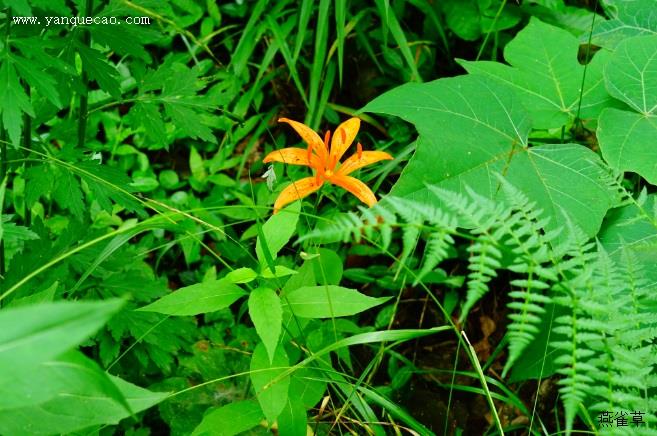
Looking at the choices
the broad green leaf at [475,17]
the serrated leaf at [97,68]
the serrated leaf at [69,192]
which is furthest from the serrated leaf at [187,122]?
the broad green leaf at [475,17]

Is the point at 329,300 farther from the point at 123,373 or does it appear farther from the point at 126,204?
the point at 123,373

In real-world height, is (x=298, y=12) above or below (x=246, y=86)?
above

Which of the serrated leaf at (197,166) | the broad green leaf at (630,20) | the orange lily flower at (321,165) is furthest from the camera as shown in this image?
the serrated leaf at (197,166)

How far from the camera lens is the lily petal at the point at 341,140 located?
1664 mm

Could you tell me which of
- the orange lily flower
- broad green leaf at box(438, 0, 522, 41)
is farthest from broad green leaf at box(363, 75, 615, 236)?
broad green leaf at box(438, 0, 522, 41)

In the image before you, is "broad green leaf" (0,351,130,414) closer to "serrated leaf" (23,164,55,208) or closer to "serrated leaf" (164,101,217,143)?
"serrated leaf" (23,164,55,208)

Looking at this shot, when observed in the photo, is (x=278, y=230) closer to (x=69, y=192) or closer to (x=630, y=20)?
(x=69, y=192)

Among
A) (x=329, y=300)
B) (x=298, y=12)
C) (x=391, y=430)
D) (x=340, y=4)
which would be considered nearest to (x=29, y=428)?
(x=329, y=300)

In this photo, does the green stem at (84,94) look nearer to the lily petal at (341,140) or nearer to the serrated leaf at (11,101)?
the serrated leaf at (11,101)

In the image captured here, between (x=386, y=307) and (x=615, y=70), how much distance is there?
1144 mm

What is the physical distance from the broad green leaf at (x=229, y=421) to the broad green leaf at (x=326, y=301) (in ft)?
0.83

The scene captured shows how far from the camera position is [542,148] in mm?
1776

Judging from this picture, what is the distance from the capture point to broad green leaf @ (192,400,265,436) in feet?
5.09

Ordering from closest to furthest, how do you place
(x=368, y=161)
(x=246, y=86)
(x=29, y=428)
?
1. (x=29, y=428)
2. (x=368, y=161)
3. (x=246, y=86)
